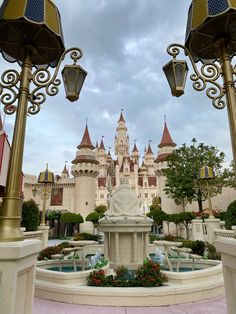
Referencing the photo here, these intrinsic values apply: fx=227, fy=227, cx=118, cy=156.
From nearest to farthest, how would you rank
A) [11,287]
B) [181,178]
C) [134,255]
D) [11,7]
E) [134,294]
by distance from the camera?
[11,287]
[11,7]
[134,294]
[134,255]
[181,178]

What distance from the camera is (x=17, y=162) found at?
8.21ft

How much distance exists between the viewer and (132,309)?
15.2 ft

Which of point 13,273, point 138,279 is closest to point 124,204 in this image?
point 138,279

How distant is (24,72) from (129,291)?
4698 millimetres

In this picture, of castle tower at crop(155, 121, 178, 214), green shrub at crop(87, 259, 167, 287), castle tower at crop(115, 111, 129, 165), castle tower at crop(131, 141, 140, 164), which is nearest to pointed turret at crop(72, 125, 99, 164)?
castle tower at crop(155, 121, 178, 214)

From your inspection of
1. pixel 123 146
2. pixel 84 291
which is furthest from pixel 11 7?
pixel 123 146

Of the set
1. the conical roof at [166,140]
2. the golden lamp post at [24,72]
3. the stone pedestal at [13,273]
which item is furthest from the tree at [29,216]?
the conical roof at [166,140]

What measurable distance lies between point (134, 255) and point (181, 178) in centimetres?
1842

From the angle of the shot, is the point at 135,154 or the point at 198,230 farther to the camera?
the point at 135,154

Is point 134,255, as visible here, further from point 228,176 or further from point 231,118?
point 228,176

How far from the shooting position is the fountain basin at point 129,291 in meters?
4.88

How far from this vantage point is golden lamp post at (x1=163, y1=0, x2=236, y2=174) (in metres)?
2.77

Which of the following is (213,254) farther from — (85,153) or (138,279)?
(85,153)

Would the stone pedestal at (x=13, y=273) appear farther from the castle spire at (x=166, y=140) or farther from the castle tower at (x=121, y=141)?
the castle tower at (x=121, y=141)
